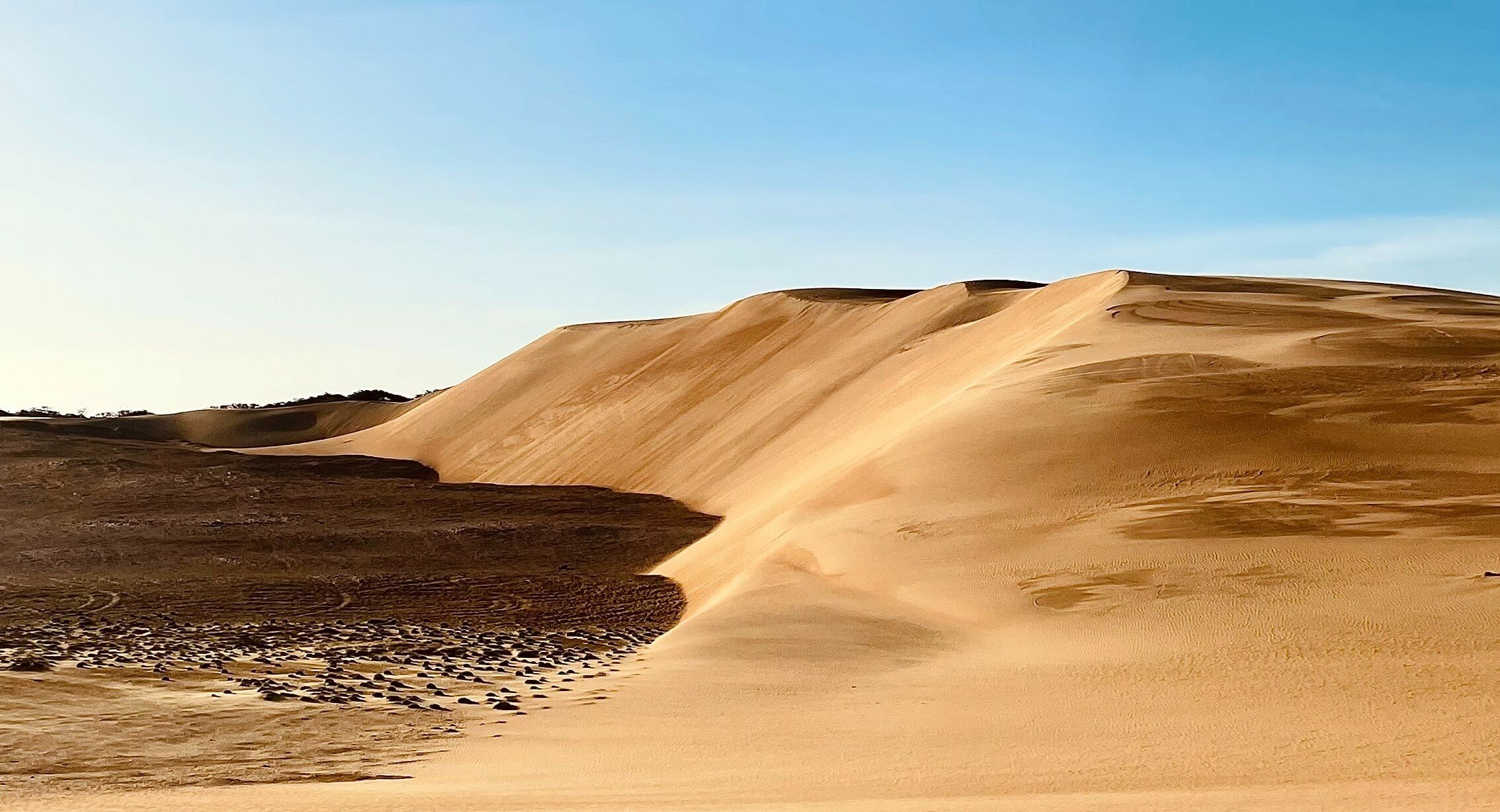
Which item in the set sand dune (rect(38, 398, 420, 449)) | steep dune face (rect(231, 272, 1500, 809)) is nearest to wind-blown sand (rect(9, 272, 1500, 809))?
steep dune face (rect(231, 272, 1500, 809))

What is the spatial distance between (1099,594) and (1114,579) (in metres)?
0.34

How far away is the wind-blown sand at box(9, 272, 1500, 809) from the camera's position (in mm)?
6324

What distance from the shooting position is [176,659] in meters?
11.0

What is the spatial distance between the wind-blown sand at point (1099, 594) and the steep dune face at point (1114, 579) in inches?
1.7

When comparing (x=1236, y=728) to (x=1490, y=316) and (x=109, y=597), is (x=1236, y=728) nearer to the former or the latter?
(x=109, y=597)

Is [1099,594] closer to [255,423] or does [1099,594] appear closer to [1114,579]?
[1114,579]

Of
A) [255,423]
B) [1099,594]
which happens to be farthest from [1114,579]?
[255,423]

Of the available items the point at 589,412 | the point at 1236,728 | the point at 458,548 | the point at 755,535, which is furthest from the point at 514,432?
the point at 1236,728

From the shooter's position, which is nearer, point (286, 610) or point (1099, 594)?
point (1099, 594)

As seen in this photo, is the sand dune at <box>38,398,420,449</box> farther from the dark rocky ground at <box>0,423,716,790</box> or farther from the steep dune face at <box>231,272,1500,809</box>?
the steep dune face at <box>231,272,1500,809</box>

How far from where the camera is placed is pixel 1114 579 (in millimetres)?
11625

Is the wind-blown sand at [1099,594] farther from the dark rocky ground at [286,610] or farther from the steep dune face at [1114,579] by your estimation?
the dark rocky ground at [286,610]

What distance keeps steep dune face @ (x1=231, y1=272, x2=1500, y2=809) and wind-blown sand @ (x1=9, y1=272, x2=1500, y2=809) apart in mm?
43

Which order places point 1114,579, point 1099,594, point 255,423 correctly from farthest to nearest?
1. point 255,423
2. point 1114,579
3. point 1099,594
